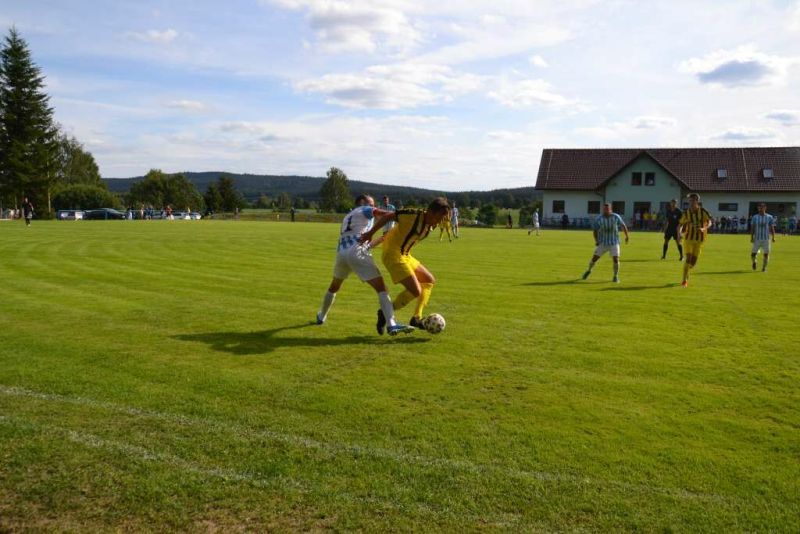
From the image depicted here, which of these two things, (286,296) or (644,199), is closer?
(286,296)

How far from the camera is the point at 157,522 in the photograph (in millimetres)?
3738

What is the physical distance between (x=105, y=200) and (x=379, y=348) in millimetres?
94514

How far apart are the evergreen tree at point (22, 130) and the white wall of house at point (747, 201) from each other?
67.9 meters

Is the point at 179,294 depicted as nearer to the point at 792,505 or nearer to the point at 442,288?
the point at 442,288

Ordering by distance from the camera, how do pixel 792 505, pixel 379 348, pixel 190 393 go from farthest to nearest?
pixel 379 348, pixel 190 393, pixel 792 505

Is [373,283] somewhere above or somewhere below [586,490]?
above

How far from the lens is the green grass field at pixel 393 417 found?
3.92 m

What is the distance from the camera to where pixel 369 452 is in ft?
15.4

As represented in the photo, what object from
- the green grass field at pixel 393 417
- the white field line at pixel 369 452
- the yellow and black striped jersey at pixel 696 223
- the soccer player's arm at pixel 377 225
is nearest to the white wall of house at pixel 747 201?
the yellow and black striped jersey at pixel 696 223

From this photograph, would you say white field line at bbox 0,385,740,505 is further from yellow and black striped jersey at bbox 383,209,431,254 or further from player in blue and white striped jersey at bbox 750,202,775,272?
player in blue and white striped jersey at bbox 750,202,775,272

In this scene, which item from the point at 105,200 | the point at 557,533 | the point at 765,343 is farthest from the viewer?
the point at 105,200

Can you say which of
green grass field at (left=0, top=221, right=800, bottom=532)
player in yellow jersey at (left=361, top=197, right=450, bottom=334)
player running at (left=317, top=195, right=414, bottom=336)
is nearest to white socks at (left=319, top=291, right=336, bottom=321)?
green grass field at (left=0, top=221, right=800, bottom=532)

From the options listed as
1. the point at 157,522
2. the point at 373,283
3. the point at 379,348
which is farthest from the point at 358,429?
the point at 373,283

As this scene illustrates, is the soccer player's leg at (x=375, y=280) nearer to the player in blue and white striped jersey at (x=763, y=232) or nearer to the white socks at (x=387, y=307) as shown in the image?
the white socks at (x=387, y=307)
